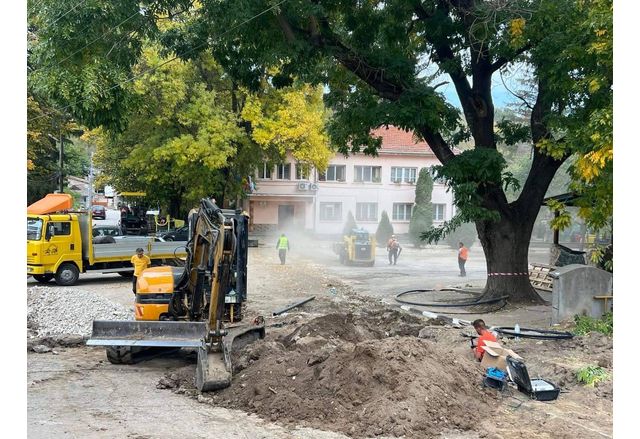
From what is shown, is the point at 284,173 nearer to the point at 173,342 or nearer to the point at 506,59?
the point at 506,59

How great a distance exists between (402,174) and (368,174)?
2879 millimetres

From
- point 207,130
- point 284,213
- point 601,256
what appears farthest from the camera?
point 284,213

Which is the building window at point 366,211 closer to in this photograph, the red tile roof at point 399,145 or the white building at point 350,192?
the white building at point 350,192

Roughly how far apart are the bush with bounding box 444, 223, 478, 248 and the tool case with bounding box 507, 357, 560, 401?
37.9m

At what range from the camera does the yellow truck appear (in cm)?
1889

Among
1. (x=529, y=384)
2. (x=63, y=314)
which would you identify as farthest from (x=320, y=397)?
(x=63, y=314)

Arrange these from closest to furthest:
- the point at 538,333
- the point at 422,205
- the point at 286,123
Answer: the point at 538,333 < the point at 286,123 < the point at 422,205

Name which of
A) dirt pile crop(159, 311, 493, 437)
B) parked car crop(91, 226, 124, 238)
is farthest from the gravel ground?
parked car crop(91, 226, 124, 238)

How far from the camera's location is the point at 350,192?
49.9 meters

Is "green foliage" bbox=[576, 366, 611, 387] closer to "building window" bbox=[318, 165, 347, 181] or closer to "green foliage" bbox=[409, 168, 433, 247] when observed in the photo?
"green foliage" bbox=[409, 168, 433, 247]

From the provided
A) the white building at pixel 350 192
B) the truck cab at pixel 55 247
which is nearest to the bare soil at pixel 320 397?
the truck cab at pixel 55 247

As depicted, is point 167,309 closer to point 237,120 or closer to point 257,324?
point 257,324

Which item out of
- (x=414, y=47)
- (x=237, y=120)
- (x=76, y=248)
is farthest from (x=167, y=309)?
(x=237, y=120)

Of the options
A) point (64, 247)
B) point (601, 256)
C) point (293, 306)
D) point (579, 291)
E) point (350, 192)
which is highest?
point (350, 192)
